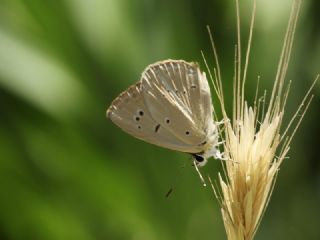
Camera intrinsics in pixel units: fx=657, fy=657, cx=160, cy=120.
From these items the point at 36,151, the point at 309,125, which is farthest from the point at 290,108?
the point at 36,151

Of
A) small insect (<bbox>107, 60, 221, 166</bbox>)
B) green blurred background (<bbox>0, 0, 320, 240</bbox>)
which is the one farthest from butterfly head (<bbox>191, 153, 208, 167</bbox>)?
green blurred background (<bbox>0, 0, 320, 240</bbox>)

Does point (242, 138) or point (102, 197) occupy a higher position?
point (242, 138)

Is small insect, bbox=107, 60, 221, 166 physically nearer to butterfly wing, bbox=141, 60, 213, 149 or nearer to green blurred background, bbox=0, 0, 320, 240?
butterfly wing, bbox=141, 60, 213, 149

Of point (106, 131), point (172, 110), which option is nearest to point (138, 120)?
point (172, 110)

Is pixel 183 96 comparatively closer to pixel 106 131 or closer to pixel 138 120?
pixel 138 120

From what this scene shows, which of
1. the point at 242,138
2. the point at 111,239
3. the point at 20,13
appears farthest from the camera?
the point at 20,13

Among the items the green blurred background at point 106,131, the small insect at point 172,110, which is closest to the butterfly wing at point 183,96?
the small insect at point 172,110

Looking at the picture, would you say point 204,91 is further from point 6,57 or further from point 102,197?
point 6,57
